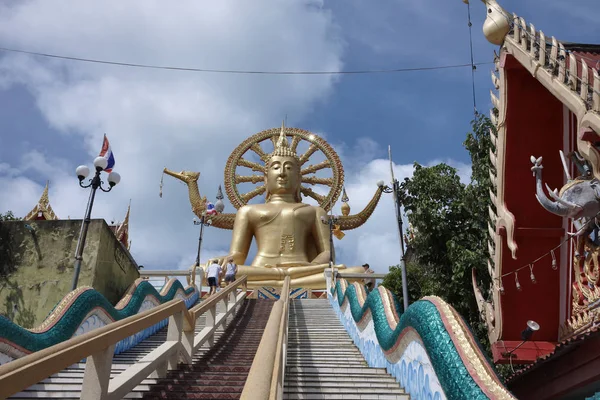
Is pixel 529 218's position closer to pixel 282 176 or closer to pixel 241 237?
pixel 241 237

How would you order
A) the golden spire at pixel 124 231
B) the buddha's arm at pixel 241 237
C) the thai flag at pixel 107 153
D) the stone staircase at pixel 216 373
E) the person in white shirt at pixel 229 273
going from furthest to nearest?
the golden spire at pixel 124 231 → the buddha's arm at pixel 241 237 → the person in white shirt at pixel 229 273 → the thai flag at pixel 107 153 → the stone staircase at pixel 216 373

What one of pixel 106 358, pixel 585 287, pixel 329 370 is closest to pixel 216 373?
pixel 329 370

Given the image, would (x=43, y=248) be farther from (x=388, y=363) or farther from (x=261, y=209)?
(x=261, y=209)

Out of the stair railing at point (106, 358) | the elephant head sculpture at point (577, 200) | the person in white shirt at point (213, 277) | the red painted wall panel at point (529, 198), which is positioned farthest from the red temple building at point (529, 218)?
the person in white shirt at point (213, 277)

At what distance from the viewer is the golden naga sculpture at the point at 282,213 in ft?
52.1

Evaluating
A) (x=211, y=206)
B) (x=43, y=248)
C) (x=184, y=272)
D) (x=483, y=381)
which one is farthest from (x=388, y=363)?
(x=211, y=206)

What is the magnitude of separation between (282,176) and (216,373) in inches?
576

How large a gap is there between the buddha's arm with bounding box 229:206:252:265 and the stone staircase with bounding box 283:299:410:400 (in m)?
8.95

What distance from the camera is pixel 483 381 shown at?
2.77m

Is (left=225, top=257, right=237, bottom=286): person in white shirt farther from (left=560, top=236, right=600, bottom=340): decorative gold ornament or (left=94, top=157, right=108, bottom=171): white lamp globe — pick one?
(left=560, top=236, right=600, bottom=340): decorative gold ornament

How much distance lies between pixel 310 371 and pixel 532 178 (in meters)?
4.21

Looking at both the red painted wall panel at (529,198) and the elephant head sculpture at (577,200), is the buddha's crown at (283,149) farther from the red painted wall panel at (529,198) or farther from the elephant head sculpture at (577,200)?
the elephant head sculpture at (577,200)

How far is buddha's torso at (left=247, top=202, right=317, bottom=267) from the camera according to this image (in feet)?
57.5

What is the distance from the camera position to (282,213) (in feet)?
59.1
